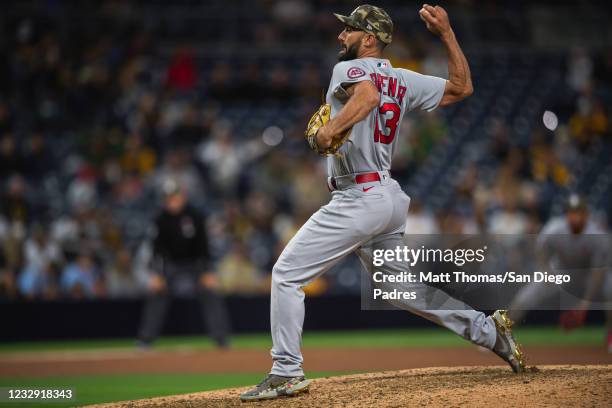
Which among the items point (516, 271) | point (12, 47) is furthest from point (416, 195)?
point (12, 47)

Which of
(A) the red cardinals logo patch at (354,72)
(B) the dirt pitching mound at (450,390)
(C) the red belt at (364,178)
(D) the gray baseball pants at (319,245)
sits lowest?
(B) the dirt pitching mound at (450,390)

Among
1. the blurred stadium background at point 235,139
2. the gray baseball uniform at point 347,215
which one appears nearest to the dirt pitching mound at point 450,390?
the gray baseball uniform at point 347,215

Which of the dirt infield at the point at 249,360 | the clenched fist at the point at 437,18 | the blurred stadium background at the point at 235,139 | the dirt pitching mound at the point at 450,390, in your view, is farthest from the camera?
the blurred stadium background at the point at 235,139

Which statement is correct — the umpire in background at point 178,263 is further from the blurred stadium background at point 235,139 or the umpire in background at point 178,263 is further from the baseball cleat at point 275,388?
the baseball cleat at point 275,388

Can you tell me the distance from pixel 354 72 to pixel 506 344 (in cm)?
200

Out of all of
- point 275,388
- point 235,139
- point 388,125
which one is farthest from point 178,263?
point 388,125

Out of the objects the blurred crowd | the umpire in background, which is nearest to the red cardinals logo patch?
the umpire in background

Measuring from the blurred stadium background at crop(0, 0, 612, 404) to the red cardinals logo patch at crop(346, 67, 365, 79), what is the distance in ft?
25.1

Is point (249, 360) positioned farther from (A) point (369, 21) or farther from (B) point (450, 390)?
(A) point (369, 21)

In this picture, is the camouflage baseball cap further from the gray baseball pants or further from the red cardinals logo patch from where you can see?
the gray baseball pants

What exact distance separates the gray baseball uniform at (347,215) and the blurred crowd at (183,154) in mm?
7504

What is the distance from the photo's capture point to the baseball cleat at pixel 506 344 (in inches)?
227

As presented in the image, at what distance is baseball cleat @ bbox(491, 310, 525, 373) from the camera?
5.77 meters

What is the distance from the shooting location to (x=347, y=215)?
17.5 ft
